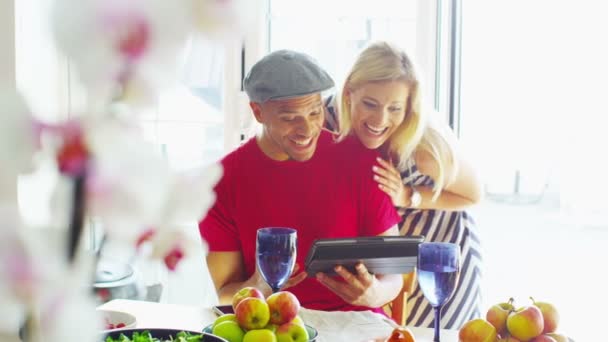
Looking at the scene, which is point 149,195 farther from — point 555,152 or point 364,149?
point 555,152

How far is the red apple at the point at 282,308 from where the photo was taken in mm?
1567

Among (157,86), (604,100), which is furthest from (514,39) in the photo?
(157,86)

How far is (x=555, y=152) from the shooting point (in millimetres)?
7852

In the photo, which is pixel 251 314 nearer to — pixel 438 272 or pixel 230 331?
pixel 230 331

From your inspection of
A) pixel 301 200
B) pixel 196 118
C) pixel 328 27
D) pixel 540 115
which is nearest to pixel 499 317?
pixel 301 200

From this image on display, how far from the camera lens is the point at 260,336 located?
5.00 ft

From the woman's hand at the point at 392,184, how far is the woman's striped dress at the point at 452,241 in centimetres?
3

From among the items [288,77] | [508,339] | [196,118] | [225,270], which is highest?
[288,77]

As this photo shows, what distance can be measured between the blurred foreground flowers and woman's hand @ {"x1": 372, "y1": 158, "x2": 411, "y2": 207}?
2.14 meters

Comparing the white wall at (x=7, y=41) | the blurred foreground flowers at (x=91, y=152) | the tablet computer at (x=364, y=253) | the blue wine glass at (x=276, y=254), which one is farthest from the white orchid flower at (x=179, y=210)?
the tablet computer at (x=364, y=253)

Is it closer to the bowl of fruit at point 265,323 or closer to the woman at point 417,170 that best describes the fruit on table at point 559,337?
the bowl of fruit at point 265,323

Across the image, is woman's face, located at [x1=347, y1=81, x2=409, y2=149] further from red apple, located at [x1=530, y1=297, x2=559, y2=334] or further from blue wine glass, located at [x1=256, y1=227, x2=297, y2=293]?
red apple, located at [x1=530, y1=297, x2=559, y2=334]

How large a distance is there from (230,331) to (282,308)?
0.11m

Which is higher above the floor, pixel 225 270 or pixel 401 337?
pixel 401 337
